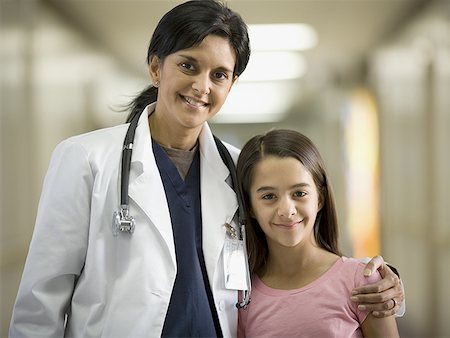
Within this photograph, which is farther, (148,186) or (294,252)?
(294,252)

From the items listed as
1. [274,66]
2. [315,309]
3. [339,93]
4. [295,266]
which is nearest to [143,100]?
[295,266]

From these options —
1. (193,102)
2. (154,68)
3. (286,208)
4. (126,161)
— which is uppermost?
(154,68)

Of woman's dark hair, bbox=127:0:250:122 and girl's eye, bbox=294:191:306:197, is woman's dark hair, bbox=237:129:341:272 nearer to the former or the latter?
girl's eye, bbox=294:191:306:197

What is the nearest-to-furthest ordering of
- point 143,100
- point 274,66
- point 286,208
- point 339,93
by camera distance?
point 286,208 → point 143,100 → point 274,66 → point 339,93

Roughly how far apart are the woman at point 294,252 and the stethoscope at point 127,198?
31 millimetres

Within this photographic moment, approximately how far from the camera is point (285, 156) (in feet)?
5.31

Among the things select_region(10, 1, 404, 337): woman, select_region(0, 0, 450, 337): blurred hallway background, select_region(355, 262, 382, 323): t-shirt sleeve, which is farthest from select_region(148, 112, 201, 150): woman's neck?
select_region(0, 0, 450, 337): blurred hallway background

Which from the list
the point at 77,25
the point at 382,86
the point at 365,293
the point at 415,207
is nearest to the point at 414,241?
the point at 415,207

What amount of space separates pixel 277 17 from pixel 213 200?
4.13 meters

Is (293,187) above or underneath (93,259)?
above

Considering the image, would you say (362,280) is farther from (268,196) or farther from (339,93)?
(339,93)

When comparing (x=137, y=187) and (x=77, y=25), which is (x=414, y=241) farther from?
(x=137, y=187)

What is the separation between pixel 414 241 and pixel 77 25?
3451 millimetres

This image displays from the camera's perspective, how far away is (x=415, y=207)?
5375 mm
